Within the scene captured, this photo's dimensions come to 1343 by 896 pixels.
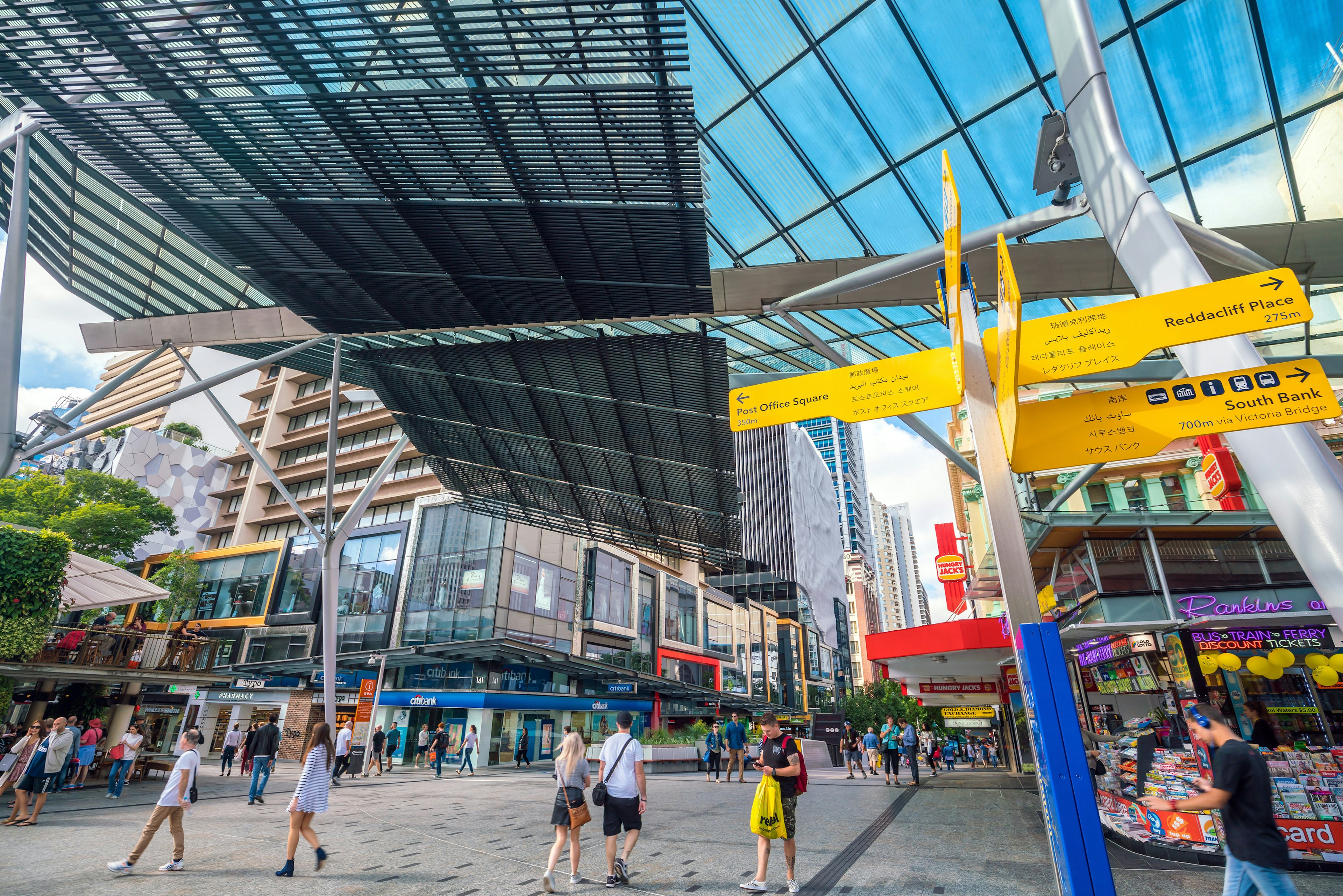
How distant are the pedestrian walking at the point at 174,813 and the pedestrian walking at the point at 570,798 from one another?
389 cm

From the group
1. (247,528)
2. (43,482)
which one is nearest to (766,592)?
(247,528)

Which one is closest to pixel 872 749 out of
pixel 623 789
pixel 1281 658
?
pixel 1281 658

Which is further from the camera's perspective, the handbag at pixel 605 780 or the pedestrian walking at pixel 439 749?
the pedestrian walking at pixel 439 749

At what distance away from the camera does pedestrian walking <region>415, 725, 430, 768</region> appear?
29.8m

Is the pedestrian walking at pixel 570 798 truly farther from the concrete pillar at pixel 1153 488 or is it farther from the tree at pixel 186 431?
the tree at pixel 186 431

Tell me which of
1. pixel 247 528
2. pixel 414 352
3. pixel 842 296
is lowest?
pixel 842 296

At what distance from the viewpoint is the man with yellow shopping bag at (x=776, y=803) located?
6254mm

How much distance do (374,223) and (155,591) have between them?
1404 cm

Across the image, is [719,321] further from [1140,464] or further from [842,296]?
[1140,464]

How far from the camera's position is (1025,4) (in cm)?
785

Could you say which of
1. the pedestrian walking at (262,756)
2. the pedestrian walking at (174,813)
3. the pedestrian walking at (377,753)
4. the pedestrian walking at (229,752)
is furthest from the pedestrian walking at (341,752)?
the pedestrian walking at (174,813)

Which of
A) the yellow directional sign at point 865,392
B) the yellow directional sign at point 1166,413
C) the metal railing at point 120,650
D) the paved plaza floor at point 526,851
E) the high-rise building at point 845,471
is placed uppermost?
the high-rise building at point 845,471

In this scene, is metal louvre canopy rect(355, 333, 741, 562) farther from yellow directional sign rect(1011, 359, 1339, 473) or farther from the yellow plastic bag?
yellow directional sign rect(1011, 359, 1339, 473)

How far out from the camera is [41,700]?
56.8 ft
